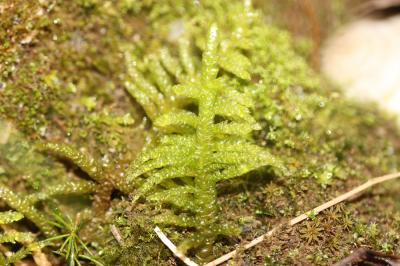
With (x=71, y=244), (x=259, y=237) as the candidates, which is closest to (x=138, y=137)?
(x=71, y=244)

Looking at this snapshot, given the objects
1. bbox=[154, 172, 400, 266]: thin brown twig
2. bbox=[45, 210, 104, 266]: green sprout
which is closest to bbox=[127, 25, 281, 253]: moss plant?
bbox=[154, 172, 400, 266]: thin brown twig

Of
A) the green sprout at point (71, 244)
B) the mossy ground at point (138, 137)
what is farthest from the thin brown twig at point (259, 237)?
the green sprout at point (71, 244)

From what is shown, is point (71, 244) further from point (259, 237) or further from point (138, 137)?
point (259, 237)

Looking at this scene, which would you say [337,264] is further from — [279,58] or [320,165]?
[279,58]

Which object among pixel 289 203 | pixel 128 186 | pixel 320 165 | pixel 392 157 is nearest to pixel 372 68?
pixel 392 157

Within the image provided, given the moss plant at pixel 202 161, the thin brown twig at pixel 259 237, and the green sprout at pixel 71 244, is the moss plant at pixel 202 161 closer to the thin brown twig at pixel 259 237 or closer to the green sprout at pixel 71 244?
the thin brown twig at pixel 259 237

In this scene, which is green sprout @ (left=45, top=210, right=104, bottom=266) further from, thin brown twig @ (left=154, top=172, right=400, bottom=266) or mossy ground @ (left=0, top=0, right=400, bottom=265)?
thin brown twig @ (left=154, top=172, right=400, bottom=266)

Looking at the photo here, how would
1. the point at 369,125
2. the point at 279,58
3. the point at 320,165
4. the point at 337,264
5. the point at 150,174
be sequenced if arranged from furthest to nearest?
the point at 369,125
the point at 279,58
the point at 320,165
the point at 150,174
the point at 337,264
